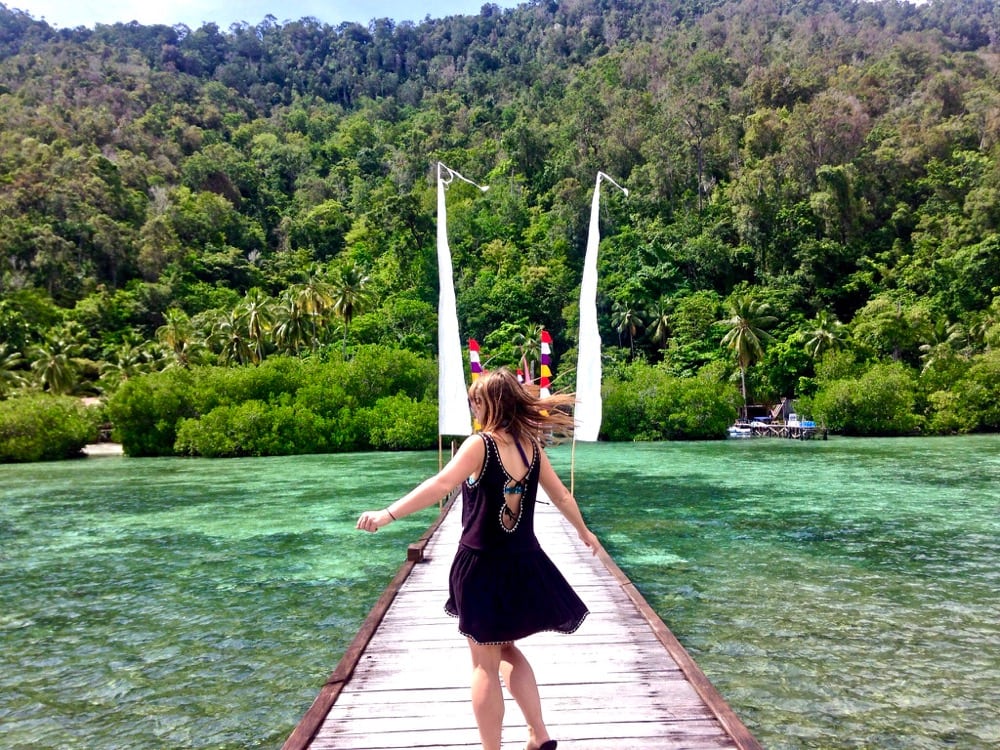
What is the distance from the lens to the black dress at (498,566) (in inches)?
123

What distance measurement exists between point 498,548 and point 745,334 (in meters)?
50.8

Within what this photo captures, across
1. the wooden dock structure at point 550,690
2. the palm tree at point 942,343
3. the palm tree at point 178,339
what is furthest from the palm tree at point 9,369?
the palm tree at point 942,343

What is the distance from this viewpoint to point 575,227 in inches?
2773

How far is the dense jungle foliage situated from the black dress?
128 ft

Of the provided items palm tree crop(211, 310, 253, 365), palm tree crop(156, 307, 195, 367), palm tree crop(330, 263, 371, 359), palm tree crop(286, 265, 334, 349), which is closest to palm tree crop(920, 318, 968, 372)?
palm tree crop(330, 263, 371, 359)

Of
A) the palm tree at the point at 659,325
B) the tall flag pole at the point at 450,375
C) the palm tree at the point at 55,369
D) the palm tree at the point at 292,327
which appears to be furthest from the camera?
the palm tree at the point at 659,325

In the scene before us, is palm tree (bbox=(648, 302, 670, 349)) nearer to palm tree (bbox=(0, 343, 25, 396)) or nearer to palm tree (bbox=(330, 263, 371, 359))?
palm tree (bbox=(330, 263, 371, 359))

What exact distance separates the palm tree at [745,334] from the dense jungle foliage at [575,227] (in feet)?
0.89

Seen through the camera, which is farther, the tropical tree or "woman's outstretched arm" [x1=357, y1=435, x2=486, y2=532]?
the tropical tree

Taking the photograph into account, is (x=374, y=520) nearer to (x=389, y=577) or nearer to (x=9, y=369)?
(x=389, y=577)

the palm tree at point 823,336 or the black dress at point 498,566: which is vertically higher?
the palm tree at point 823,336

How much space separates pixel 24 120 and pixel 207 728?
345 feet

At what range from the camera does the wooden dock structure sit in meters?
3.97

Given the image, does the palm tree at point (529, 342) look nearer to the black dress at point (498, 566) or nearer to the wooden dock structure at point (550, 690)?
the wooden dock structure at point (550, 690)
